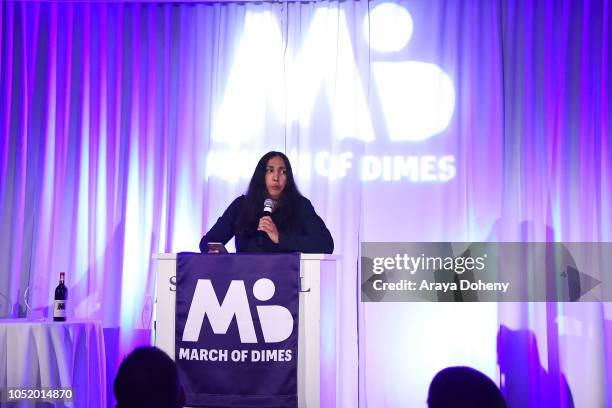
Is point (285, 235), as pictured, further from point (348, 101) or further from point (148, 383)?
point (148, 383)

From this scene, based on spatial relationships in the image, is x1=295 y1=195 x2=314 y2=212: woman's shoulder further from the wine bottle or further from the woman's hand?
the wine bottle

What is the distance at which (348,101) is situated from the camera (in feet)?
18.1

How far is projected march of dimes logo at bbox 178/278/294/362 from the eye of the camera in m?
3.15

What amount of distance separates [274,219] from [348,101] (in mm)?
1723

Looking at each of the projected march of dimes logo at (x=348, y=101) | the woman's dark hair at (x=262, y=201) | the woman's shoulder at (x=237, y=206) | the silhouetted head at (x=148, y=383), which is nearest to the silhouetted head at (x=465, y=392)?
the silhouetted head at (x=148, y=383)

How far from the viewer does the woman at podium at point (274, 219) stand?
3.86 m

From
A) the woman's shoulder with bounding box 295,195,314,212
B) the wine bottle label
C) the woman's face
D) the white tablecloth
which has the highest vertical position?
the woman's face

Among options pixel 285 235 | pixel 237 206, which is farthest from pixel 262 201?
pixel 285 235

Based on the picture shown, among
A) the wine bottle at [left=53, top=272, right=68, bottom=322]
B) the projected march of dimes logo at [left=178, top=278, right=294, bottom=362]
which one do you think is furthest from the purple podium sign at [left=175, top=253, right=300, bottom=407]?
the wine bottle at [left=53, top=272, right=68, bottom=322]

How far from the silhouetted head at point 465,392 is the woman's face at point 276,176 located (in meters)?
2.78

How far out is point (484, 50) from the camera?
5480 mm

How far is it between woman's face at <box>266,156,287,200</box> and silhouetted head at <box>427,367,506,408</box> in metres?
2.78

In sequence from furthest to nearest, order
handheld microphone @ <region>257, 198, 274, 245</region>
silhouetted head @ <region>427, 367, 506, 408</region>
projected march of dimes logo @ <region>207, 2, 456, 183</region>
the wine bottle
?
projected march of dimes logo @ <region>207, 2, 456, 183</region>, the wine bottle, handheld microphone @ <region>257, 198, 274, 245</region>, silhouetted head @ <region>427, 367, 506, 408</region>

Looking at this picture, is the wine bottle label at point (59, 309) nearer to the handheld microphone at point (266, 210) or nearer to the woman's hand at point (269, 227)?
the handheld microphone at point (266, 210)
